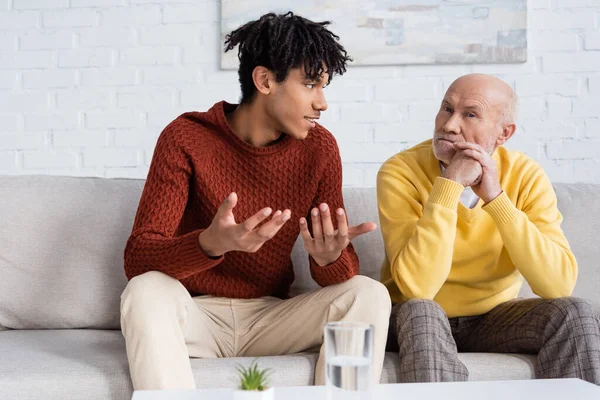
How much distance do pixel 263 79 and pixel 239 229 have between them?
537 mm

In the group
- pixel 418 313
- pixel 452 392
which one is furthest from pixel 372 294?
pixel 452 392

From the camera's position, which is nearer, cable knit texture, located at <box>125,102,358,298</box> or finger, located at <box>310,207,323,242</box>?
finger, located at <box>310,207,323,242</box>

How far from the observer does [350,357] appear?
36.0 inches

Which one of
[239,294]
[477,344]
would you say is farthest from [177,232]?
[477,344]

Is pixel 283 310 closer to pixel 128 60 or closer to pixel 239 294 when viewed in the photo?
pixel 239 294

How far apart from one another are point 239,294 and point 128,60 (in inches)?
57.2

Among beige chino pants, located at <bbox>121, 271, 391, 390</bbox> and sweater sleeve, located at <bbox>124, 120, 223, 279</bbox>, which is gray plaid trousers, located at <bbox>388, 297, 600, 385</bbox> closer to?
beige chino pants, located at <bbox>121, 271, 391, 390</bbox>

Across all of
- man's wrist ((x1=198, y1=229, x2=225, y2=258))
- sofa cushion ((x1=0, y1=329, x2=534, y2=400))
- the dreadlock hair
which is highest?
the dreadlock hair

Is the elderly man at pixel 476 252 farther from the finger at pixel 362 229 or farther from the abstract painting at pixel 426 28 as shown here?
the abstract painting at pixel 426 28

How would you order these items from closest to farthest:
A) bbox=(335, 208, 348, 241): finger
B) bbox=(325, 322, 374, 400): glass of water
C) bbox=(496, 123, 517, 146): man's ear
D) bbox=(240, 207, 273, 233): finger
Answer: bbox=(325, 322, 374, 400): glass of water < bbox=(240, 207, 273, 233): finger < bbox=(335, 208, 348, 241): finger < bbox=(496, 123, 517, 146): man's ear

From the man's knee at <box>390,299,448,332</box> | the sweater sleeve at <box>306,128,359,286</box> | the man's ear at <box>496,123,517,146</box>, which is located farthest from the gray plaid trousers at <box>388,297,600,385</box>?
the man's ear at <box>496,123,517,146</box>

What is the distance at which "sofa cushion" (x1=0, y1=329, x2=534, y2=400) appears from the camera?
1491 millimetres

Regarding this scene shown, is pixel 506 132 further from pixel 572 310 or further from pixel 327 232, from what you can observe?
pixel 327 232

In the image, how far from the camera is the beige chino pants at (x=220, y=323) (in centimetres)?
138
